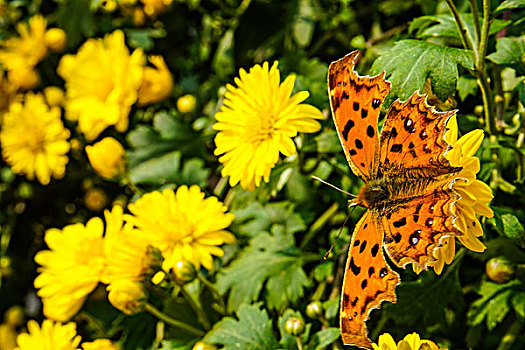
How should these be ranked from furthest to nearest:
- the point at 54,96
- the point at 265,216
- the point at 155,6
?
1. the point at 54,96
2. the point at 155,6
3. the point at 265,216

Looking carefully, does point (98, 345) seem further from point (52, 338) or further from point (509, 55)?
point (509, 55)

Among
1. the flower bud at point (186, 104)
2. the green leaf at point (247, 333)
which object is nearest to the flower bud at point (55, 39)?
the flower bud at point (186, 104)

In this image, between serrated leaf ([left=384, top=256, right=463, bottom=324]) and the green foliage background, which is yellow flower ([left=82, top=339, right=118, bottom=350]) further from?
serrated leaf ([left=384, top=256, right=463, bottom=324])

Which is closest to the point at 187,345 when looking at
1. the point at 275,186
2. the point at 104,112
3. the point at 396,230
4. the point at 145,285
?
the point at 145,285

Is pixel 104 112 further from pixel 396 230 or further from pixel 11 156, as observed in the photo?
pixel 396 230

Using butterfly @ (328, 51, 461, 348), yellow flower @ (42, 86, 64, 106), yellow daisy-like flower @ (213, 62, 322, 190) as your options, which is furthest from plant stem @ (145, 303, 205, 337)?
yellow flower @ (42, 86, 64, 106)

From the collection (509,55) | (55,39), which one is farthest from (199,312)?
(55,39)
